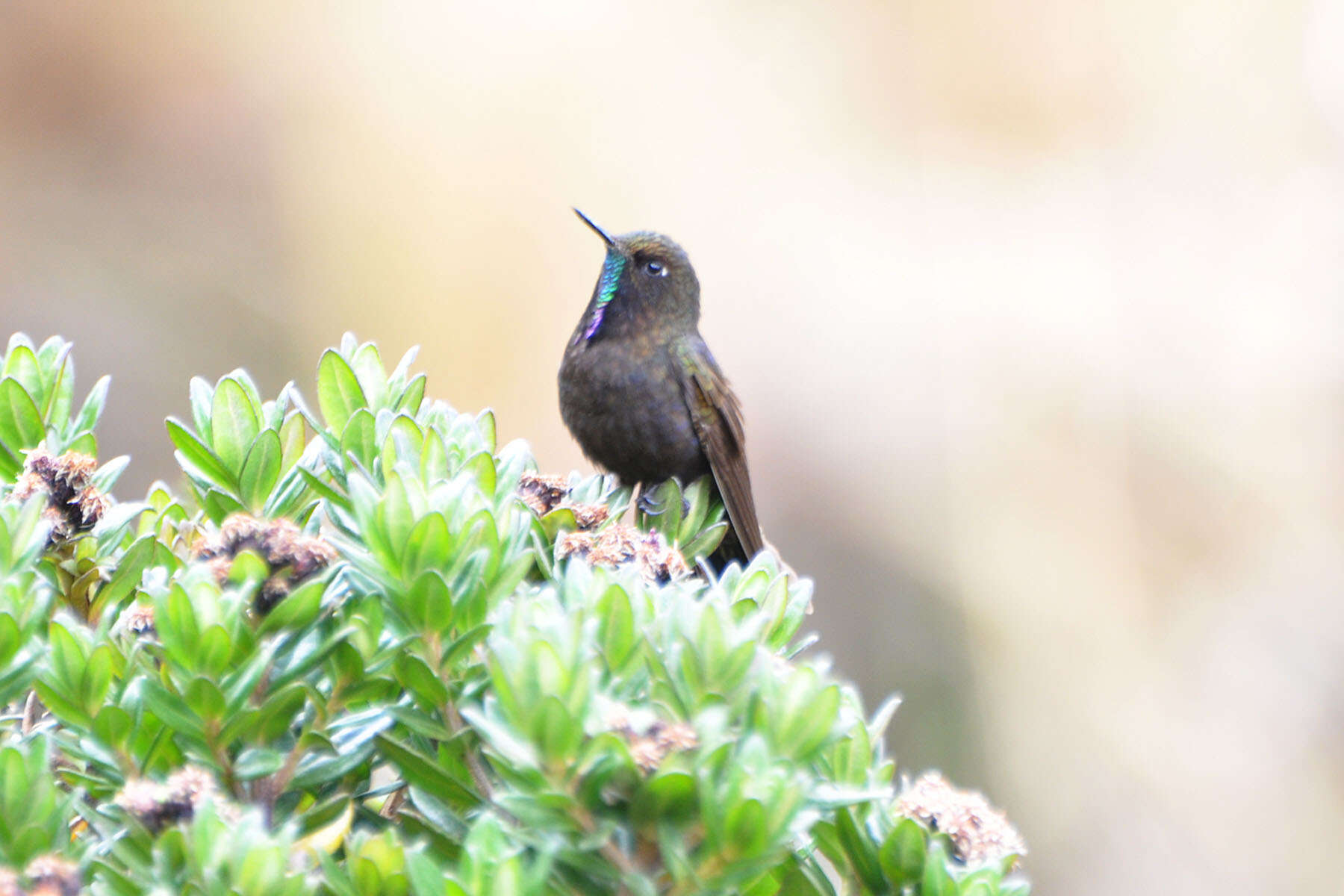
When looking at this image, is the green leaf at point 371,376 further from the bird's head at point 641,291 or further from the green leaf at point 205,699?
the bird's head at point 641,291

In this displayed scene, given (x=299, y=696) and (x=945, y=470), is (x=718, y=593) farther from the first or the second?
(x=945, y=470)

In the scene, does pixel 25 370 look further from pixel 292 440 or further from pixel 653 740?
pixel 653 740

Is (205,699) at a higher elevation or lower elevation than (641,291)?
lower

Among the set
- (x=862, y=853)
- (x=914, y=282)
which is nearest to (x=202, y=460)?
(x=862, y=853)

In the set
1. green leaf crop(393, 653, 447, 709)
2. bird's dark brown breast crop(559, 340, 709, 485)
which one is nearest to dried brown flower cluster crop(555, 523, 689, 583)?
green leaf crop(393, 653, 447, 709)

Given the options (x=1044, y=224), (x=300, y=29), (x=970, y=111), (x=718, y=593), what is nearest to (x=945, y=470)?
(x=1044, y=224)

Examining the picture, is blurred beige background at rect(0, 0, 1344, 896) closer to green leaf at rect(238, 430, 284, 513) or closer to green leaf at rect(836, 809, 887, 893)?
green leaf at rect(238, 430, 284, 513)
